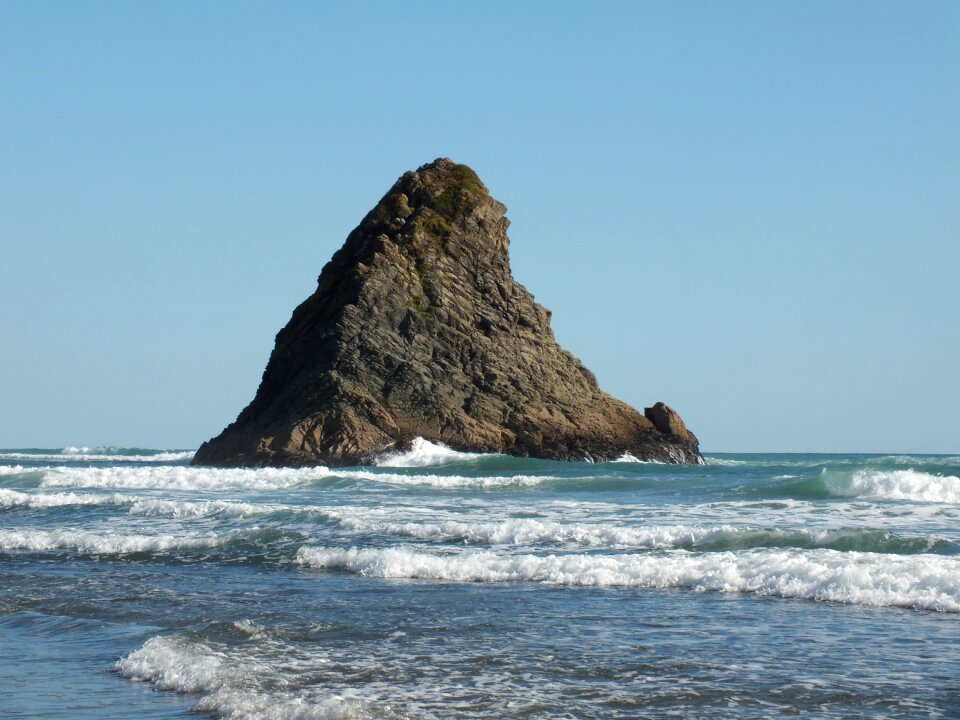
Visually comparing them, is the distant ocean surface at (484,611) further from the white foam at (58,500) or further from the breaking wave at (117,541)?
the white foam at (58,500)

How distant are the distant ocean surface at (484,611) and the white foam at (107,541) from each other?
63mm

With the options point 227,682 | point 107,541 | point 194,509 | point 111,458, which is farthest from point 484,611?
point 111,458

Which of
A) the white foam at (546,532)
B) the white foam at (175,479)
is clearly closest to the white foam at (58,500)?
the white foam at (175,479)

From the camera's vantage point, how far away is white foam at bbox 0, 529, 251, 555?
17016 millimetres

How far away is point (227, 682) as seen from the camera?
809 centimetres

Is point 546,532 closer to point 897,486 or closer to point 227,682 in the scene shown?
point 227,682

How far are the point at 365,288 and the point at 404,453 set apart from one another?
8.73 meters

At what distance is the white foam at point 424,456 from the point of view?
45.4 meters

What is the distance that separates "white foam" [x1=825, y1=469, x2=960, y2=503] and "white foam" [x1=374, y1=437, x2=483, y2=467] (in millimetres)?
22369

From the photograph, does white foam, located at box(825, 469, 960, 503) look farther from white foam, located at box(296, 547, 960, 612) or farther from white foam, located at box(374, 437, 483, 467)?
white foam, located at box(374, 437, 483, 467)

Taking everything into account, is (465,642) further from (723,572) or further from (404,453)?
(404,453)

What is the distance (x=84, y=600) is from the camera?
1228cm

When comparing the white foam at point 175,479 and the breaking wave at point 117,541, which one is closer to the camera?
the breaking wave at point 117,541

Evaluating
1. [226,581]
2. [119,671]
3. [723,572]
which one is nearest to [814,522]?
[723,572]
